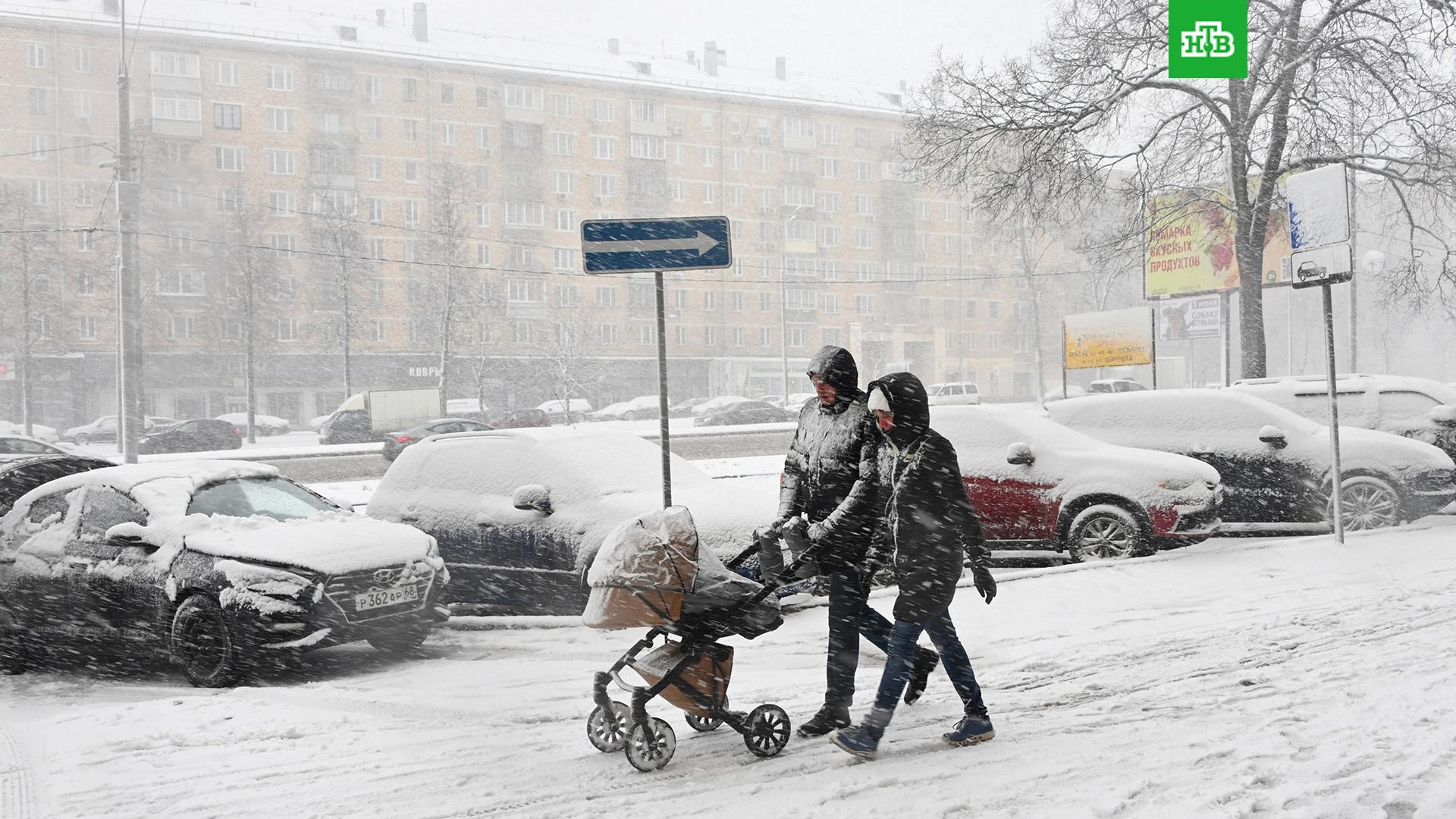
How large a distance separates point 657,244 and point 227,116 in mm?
61760

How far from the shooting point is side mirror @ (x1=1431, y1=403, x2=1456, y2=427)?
41.8 ft

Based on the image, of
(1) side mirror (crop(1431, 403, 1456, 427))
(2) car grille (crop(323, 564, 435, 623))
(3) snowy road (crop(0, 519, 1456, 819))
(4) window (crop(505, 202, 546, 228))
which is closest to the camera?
(3) snowy road (crop(0, 519, 1456, 819))

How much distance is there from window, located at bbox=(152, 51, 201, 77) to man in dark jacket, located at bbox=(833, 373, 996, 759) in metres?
65.5

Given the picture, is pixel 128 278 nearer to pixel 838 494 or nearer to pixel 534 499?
pixel 534 499

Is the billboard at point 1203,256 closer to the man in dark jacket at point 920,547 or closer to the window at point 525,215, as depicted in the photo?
the man in dark jacket at point 920,547

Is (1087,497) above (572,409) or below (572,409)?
below

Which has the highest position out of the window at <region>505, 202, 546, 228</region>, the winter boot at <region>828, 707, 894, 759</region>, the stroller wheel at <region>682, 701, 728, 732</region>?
the window at <region>505, 202, 546, 228</region>

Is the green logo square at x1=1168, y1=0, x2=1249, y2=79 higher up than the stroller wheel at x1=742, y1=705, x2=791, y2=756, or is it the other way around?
the green logo square at x1=1168, y1=0, x2=1249, y2=79

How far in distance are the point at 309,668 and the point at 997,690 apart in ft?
14.2

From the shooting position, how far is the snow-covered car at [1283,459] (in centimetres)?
1115

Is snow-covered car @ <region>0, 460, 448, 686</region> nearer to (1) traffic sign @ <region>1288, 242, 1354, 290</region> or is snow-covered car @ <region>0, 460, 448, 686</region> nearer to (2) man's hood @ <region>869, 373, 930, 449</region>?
(2) man's hood @ <region>869, 373, 930, 449</region>

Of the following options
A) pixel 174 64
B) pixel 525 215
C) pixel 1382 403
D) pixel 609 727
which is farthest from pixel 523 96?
pixel 609 727

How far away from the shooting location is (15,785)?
4.72 m

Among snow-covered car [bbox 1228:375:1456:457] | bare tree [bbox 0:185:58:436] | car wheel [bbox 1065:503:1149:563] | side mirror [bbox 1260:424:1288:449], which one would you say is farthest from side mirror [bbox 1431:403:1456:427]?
bare tree [bbox 0:185:58:436]
